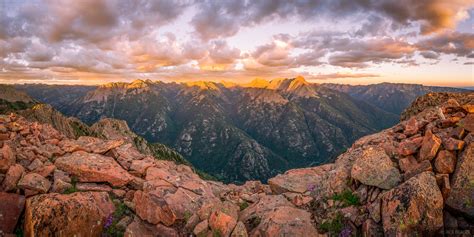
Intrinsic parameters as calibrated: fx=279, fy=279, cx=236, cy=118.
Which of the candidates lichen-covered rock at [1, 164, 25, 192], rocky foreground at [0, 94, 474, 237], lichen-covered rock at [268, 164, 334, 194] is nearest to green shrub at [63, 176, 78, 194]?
rocky foreground at [0, 94, 474, 237]

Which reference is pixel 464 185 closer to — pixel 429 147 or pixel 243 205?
pixel 429 147

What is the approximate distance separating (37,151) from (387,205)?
812 inches

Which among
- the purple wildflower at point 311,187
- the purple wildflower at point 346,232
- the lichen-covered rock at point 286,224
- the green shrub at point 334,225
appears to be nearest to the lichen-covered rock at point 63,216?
the lichen-covered rock at point 286,224

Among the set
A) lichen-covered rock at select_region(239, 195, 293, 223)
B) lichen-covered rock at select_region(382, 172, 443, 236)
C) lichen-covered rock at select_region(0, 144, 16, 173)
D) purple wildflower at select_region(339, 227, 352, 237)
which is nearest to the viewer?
lichen-covered rock at select_region(382, 172, 443, 236)

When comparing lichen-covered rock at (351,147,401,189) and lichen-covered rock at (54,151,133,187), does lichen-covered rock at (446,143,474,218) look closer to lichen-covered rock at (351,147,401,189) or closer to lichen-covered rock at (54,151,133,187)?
lichen-covered rock at (351,147,401,189)

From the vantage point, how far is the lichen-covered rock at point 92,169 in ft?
56.3

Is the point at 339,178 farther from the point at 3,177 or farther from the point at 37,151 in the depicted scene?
the point at 37,151

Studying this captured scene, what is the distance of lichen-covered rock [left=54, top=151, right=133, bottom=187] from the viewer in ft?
56.3

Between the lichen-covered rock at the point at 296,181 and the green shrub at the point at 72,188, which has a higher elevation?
the green shrub at the point at 72,188

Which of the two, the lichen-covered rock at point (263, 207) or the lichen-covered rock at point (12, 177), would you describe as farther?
the lichen-covered rock at point (263, 207)

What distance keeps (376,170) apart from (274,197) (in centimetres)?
604

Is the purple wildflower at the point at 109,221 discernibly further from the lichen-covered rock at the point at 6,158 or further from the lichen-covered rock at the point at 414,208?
the lichen-covered rock at the point at 414,208

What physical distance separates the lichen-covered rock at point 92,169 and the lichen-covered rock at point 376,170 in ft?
44.9

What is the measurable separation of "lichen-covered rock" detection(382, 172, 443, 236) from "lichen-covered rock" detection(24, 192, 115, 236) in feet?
40.0
